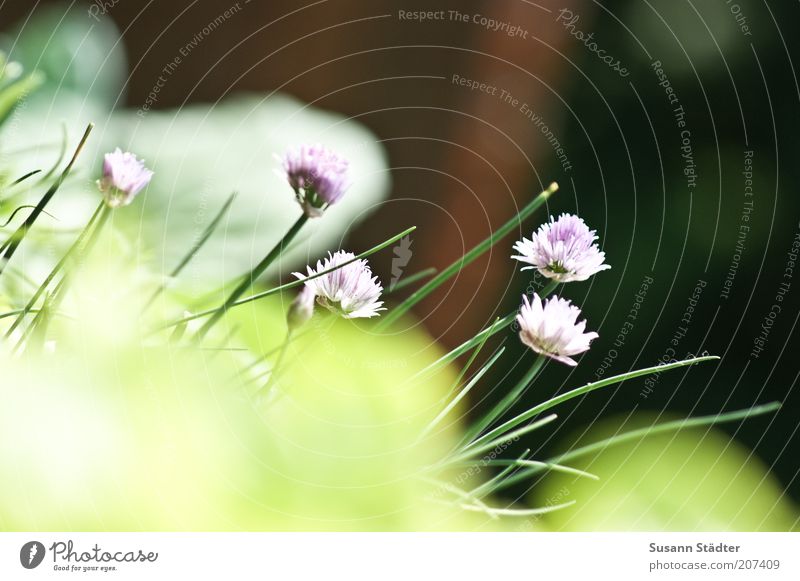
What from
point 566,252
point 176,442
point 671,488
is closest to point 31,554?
point 176,442

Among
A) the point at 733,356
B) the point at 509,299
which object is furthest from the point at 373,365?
the point at 733,356

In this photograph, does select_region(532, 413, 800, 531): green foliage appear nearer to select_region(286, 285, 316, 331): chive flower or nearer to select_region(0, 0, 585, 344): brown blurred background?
select_region(0, 0, 585, 344): brown blurred background

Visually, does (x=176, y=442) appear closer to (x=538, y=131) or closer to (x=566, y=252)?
(x=566, y=252)

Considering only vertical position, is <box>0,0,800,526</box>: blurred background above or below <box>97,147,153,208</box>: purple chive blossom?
above

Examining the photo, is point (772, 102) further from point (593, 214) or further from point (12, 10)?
point (12, 10)

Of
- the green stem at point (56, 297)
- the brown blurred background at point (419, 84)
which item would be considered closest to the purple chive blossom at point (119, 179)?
the green stem at point (56, 297)

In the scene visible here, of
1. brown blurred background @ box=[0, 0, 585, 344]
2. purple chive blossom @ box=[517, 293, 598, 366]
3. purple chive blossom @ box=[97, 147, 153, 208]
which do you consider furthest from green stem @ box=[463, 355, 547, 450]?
brown blurred background @ box=[0, 0, 585, 344]

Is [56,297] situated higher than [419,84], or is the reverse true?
[419,84]
